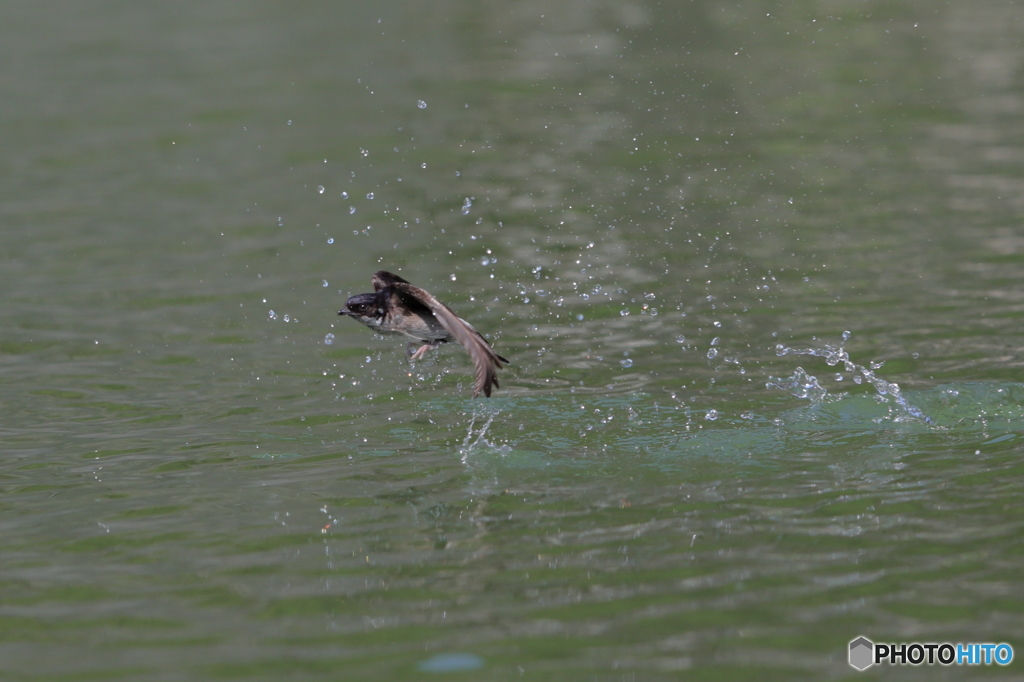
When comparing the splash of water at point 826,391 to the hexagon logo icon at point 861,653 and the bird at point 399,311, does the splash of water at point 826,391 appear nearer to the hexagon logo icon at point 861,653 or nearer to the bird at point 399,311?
the bird at point 399,311

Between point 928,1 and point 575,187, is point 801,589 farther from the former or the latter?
point 928,1

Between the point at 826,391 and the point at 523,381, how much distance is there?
257cm

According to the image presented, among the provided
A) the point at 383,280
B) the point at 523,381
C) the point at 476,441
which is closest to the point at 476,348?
the point at 383,280

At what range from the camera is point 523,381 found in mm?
10977

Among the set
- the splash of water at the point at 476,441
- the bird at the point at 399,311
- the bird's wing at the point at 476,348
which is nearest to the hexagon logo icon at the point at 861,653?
the bird's wing at the point at 476,348

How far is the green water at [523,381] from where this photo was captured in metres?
6.91

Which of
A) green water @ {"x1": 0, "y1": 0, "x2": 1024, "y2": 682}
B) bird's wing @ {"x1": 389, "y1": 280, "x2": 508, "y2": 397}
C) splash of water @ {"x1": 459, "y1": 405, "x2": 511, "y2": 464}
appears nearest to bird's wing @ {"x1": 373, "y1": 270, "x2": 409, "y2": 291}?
bird's wing @ {"x1": 389, "y1": 280, "x2": 508, "y2": 397}

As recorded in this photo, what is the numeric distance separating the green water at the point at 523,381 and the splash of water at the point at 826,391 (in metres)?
0.05

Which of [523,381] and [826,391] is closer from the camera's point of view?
[826,391]

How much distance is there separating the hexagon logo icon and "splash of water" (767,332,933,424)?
137 inches

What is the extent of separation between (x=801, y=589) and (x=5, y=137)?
18698 millimetres

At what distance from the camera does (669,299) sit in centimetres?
1304

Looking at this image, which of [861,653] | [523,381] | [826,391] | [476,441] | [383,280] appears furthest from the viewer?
[523,381]

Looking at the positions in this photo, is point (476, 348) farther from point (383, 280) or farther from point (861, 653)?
point (861, 653)
